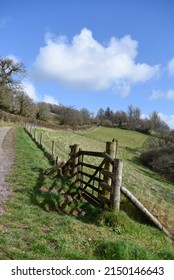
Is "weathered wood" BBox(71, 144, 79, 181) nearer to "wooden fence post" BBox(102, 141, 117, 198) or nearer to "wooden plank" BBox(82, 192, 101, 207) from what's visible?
"wooden plank" BBox(82, 192, 101, 207)

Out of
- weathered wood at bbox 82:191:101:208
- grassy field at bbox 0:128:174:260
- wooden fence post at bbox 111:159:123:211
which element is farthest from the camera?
weathered wood at bbox 82:191:101:208

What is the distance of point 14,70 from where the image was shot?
189 feet

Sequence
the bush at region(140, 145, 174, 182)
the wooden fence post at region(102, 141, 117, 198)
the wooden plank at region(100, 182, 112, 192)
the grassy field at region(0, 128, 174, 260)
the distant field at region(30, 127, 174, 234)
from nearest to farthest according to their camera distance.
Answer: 1. the grassy field at region(0, 128, 174, 260)
2. the wooden plank at region(100, 182, 112, 192)
3. the wooden fence post at region(102, 141, 117, 198)
4. the distant field at region(30, 127, 174, 234)
5. the bush at region(140, 145, 174, 182)

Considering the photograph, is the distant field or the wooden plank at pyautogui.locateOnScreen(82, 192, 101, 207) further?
the distant field

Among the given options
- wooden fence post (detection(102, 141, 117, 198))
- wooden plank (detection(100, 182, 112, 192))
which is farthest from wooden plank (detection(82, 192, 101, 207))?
wooden plank (detection(100, 182, 112, 192))

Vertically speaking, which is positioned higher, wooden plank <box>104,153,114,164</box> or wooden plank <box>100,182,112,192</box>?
wooden plank <box>104,153,114,164</box>

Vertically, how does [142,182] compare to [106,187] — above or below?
below

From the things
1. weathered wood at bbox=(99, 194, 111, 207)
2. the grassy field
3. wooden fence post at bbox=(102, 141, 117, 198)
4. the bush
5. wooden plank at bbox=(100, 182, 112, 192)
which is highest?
wooden fence post at bbox=(102, 141, 117, 198)

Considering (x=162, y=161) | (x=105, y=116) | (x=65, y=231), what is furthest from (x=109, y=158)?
(x=105, y=116)

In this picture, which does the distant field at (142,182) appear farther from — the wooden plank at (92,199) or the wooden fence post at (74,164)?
the wooden fence post at (74,164)

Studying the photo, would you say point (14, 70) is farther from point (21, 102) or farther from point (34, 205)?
point (34, 205)

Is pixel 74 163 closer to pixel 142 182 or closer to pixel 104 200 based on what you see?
pixel 104 200

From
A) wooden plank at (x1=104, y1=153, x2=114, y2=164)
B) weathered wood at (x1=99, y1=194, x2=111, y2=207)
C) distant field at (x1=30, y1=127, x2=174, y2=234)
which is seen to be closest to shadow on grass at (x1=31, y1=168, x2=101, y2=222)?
weathered wood at (x1=99, y1=194, x2=111, y2=207)

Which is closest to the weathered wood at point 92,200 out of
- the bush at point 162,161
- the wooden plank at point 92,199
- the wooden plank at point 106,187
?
the wooden plank at point 92,199
